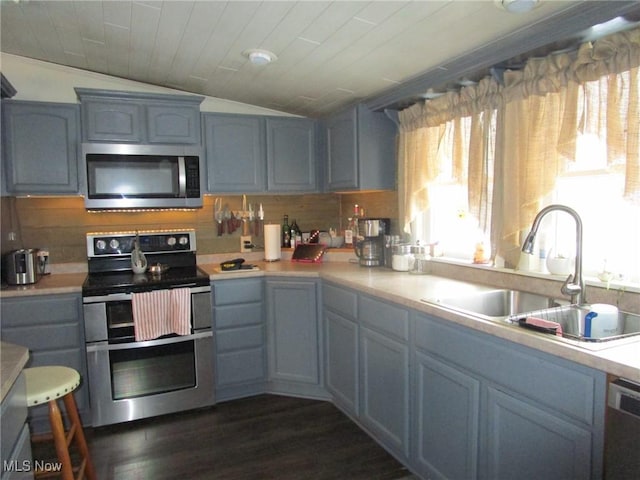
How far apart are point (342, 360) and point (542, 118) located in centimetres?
173

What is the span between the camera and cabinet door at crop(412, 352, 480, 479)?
1689mm

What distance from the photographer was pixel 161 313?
269cm

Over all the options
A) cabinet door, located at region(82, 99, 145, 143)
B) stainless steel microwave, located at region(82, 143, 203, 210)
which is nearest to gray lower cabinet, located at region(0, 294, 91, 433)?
stainless steel microwave, located at region(82, 143, 203, 210)

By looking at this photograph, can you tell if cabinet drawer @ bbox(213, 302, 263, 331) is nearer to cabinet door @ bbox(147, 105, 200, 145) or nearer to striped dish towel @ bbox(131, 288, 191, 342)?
striped dish towel @ bbox(131, 288, 191, 342)

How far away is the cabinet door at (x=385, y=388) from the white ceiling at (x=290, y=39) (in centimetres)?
143

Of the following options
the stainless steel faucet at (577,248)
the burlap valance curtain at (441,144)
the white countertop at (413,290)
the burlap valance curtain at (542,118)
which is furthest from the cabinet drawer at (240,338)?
the stainless steel faucet at (577,248)

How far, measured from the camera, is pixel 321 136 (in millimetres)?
3428

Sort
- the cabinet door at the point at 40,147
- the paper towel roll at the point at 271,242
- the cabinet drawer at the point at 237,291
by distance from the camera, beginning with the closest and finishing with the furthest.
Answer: the cabinet door at the point at 40,147 → the cabinet drawer at the point at 237,291 → the paper towel roll at the point at 271,242

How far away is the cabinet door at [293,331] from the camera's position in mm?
2926

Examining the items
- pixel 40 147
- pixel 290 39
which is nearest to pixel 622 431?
pixel 290 39

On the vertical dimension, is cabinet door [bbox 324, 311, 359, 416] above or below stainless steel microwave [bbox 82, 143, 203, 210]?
below

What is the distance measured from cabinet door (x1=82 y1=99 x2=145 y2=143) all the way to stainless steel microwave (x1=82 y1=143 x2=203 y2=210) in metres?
0.06

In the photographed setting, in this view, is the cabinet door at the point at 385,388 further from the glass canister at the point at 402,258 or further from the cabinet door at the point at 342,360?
the glass canister at the point at 402,258

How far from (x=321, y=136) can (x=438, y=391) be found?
222 cm
